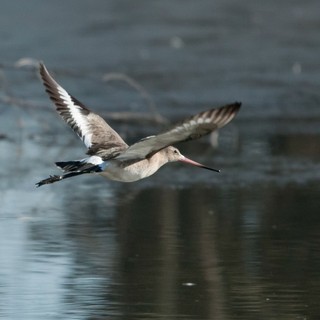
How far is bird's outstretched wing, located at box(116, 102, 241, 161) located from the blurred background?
82cm

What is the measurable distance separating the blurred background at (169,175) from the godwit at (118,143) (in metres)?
0.59

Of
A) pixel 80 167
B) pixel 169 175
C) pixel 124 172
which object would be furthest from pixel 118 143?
pixel 169 175

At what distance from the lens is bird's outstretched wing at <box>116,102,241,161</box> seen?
7312 mm

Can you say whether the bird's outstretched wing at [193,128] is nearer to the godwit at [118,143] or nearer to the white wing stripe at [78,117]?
the godwit at [118,143]

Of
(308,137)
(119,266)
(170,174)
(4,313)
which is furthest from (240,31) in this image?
(4,313)

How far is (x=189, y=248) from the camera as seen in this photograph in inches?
349

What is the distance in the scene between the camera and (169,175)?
12156mm

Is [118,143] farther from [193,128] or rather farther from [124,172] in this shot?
[193,128]

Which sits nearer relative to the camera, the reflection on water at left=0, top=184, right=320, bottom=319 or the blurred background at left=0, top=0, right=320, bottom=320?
the reflection on water at left=0, top=184, right=320, bottom=319

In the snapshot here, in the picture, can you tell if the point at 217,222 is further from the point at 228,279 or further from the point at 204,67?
the point at 204,67

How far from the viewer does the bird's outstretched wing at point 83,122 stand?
9.31 metres

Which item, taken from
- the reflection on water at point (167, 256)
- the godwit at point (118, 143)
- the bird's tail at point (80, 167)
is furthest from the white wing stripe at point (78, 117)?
the bird's tail at point (80, 167)

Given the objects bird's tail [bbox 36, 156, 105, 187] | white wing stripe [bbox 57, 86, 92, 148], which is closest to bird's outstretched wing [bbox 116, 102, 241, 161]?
bird's tail [bbox 36, 156, 105, 187]

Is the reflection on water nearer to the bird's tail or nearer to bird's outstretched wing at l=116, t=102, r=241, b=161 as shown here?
the bird's tail
